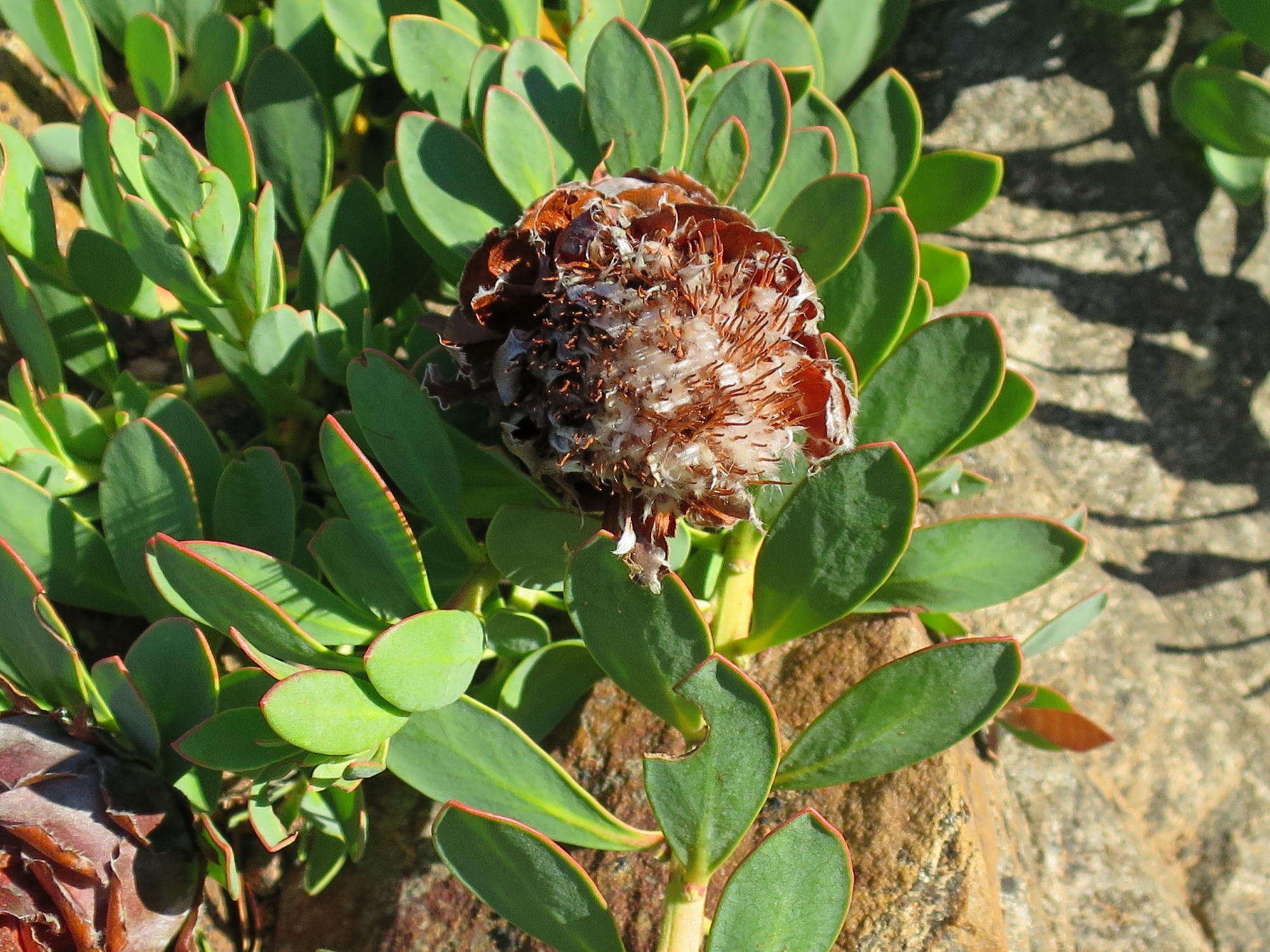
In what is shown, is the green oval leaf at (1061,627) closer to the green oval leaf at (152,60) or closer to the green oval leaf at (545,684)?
the green oval leaf at (545,684)

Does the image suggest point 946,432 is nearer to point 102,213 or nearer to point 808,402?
point 808,402

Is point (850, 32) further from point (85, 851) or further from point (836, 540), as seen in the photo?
point (85, 851)

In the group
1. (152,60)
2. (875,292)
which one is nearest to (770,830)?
(875,292)

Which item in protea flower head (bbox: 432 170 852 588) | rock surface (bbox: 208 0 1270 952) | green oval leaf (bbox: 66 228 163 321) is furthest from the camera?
rock surface (bbox: 208 0 1270 952)

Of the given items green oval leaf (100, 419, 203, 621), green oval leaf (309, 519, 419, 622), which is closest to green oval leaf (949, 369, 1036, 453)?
green oval leaf (309, 519, 419, 622)

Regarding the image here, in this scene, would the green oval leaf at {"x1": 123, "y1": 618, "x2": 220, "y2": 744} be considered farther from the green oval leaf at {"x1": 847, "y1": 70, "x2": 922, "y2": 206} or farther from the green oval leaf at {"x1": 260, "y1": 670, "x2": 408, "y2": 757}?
the green oval leaf at {"x1": 847, "y1": 70, "x2": 922, "y2": 206}

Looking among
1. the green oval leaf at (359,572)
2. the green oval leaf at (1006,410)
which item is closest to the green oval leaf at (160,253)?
the green oval leaf at (359,572)
